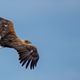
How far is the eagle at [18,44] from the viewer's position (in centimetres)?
3488

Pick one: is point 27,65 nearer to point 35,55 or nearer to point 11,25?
point 35,55

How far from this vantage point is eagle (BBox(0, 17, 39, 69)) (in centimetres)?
3488

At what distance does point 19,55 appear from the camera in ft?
114

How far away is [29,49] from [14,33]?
70.6 inches

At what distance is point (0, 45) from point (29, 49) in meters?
1.87

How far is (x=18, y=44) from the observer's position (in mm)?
35469

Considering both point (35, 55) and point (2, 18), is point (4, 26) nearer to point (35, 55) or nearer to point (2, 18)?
point (2, 18)

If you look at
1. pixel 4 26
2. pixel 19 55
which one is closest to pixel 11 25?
pixel 4 26

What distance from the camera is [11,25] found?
120 ft

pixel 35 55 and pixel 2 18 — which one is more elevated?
pixel 2 18

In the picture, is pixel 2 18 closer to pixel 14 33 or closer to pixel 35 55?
pixel 14 33

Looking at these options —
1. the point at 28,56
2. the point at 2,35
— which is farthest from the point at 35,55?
the point at 2,35

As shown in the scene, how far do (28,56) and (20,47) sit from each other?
77 centimetres

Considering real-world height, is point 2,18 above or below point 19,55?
above
